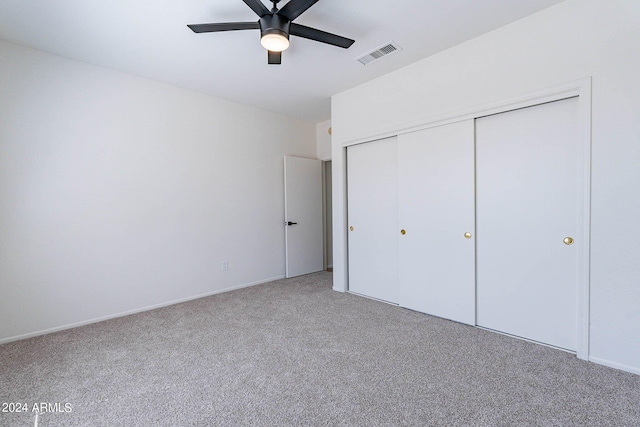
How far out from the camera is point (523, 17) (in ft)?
7.72

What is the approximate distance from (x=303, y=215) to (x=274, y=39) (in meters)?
3.15

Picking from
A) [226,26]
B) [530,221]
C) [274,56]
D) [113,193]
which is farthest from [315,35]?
[113,193]

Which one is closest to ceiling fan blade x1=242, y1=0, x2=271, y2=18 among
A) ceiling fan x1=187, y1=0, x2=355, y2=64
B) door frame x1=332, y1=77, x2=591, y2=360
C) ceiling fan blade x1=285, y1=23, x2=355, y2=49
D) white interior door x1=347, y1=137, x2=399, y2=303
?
ceiling fan x1=187, y1=0, x2=355, y2=64

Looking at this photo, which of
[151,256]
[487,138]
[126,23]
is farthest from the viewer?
[151,256]

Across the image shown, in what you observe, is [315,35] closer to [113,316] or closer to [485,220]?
[485,220]

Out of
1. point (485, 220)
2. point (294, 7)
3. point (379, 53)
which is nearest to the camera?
point (294, 7)

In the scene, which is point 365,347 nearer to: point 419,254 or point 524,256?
point 419,254

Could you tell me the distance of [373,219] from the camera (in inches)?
143

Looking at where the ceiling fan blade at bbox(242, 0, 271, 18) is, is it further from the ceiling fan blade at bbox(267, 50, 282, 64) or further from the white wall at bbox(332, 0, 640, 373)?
the white wall at bbox(332, 0, 640, 373)

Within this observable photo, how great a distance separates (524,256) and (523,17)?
1968mm

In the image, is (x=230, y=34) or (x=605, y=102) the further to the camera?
(x=230, y=34)

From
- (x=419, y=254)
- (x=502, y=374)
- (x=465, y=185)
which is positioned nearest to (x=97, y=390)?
(x=502, y=374)

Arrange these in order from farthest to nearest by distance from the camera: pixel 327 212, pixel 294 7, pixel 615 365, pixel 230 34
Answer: pixel 327 212 → pixel 230 34 → pixel 615 365 → pixel 294 7

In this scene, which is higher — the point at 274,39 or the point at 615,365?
the point at 274,39
